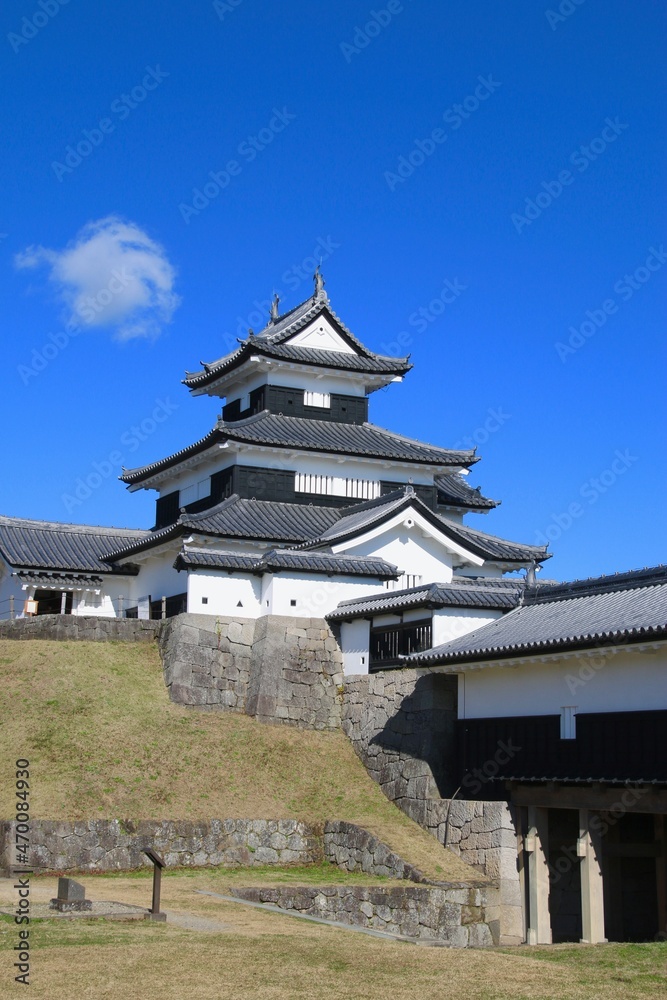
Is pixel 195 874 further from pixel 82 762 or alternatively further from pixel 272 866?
pixel 82 762

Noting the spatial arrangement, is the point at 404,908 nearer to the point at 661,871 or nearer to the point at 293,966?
the point at 661,871

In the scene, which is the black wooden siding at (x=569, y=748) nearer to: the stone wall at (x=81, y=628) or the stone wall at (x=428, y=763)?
the stone wall at (x=428, y=763)

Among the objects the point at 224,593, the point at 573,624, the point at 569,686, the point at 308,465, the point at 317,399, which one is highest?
the point at 317,399

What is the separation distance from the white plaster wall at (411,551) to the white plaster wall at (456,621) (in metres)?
4.89

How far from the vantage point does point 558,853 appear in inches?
907

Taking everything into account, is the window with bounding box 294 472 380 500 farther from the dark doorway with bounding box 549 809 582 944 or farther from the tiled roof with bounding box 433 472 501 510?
the dark doorway with bounding box 549 809 582 944

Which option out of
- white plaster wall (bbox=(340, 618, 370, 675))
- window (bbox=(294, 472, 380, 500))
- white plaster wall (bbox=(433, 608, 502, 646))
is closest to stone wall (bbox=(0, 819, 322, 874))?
white plaster wall (bbox=(433, 608, 502, 646))

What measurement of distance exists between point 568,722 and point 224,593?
473 inches

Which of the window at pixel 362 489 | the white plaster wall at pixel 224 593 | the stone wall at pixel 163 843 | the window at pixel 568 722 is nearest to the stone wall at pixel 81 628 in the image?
the white plaster wall at pixel 224 593

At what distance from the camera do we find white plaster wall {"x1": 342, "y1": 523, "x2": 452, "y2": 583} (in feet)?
105

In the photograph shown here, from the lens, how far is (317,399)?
128ft

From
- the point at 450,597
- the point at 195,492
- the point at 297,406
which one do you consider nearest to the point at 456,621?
the point at 450,597

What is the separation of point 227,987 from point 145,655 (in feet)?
62.3

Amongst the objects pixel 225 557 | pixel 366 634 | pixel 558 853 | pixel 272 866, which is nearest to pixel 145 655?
pixel 225 557
